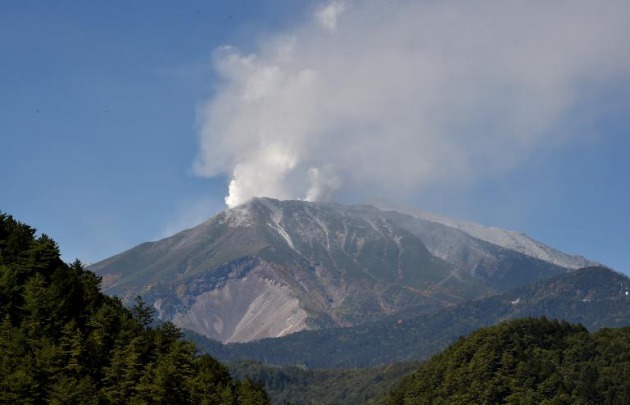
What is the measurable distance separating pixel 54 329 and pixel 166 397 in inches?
1128

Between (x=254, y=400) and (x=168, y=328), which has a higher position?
(x=168, y=328)

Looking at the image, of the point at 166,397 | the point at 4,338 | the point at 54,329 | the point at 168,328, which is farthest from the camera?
the point at 168,328

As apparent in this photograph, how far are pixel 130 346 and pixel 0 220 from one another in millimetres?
65377

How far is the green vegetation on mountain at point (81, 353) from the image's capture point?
132625mm

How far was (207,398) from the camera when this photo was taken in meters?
138

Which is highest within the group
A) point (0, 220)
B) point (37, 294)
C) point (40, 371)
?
point (0, 220)

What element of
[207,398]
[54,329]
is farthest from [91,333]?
[207,398]

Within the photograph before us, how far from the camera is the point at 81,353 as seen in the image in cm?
14362

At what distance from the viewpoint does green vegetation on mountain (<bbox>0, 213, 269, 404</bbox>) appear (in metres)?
133

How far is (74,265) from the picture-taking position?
196750 millimetres

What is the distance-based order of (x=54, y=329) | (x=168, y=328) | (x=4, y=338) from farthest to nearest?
1. (x=168, y=328)
2. (x=54, y=329)
3. (x=4, y=338)

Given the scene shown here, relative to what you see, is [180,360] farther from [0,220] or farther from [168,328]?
[0,220]

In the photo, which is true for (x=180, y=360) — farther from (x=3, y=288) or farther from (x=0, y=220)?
(x=0, y=220)

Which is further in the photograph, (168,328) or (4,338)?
(168,328)
